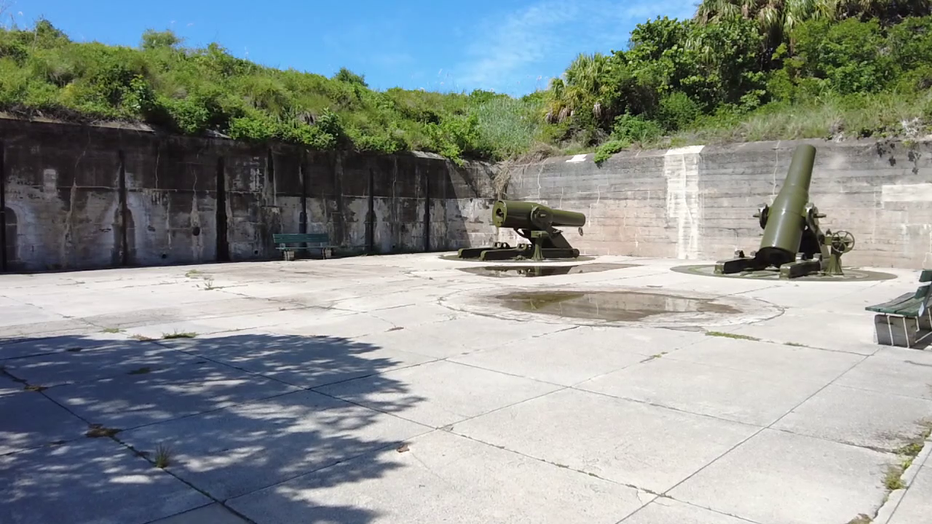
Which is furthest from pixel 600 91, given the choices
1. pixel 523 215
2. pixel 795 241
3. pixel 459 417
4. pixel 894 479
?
pixel 894 479

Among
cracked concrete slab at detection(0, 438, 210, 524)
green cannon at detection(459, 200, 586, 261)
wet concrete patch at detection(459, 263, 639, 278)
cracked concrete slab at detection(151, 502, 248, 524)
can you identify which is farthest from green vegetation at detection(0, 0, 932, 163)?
cracked concrete slab at detection(151, 502, 248, 524)

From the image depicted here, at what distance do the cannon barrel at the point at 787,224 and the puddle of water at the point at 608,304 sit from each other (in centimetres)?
401

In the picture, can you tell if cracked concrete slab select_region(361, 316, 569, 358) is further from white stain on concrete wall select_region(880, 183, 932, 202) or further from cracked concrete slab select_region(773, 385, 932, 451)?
white stain on concrete wall select_region(880, 183, 932, 202)

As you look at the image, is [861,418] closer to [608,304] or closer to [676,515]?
[676,515]

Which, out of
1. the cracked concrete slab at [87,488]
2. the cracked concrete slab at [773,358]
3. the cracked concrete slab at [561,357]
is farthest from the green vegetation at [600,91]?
the cracked concrete slab at [87,488]

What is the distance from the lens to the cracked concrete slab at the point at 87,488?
2.69m

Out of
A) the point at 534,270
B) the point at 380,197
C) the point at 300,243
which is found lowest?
the point at 534,270

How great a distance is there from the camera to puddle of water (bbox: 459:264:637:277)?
1377cm

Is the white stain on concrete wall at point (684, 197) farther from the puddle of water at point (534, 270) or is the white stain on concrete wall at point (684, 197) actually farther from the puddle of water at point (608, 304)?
the puddle of water at point (608, 304)

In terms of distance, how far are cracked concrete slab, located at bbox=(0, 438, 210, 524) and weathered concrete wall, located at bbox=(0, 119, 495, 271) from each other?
13279mm

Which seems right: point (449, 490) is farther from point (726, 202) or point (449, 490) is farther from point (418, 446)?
point (726, 202)

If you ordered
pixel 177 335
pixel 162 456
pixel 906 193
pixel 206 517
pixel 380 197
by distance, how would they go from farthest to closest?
pixel 380 197 < pixel 906 193 < pixel 177 335 < pixel 162 456 < pixel 206 517

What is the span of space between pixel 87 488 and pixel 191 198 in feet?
49.8

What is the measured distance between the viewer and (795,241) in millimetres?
12602
